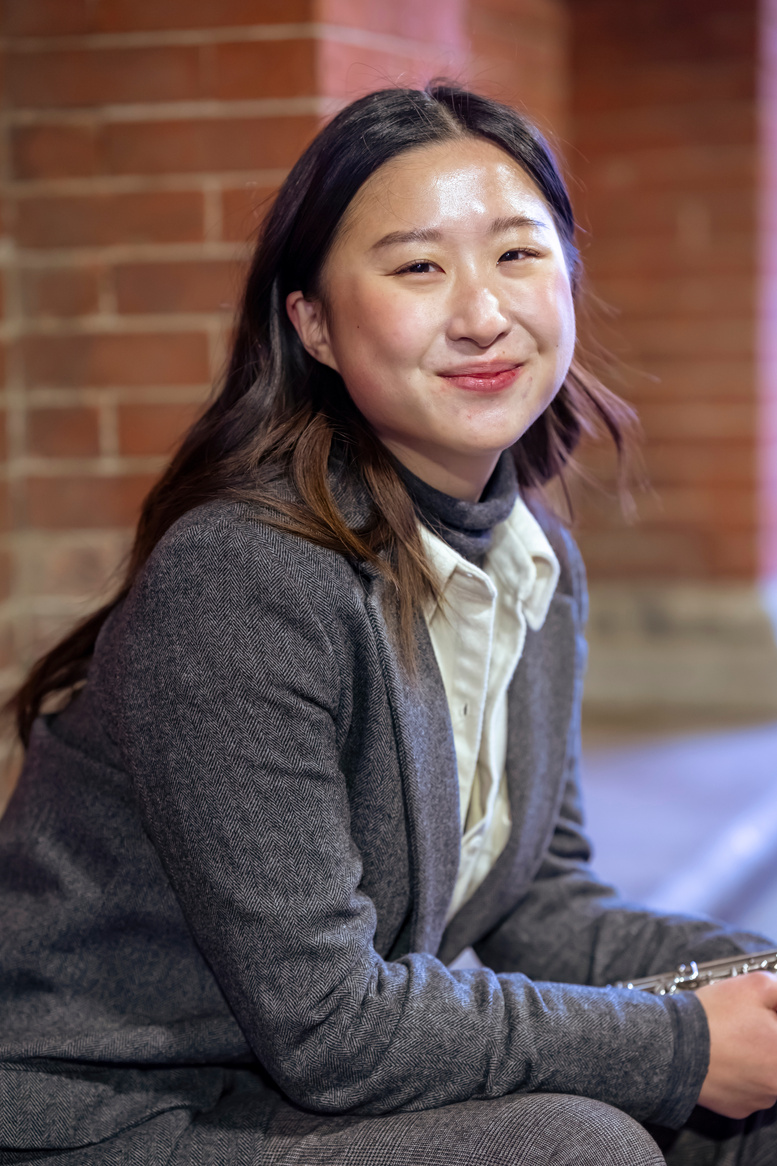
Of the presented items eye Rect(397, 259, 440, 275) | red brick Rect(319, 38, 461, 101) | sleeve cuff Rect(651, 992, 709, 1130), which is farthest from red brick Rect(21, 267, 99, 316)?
sleeve cuff Rect(651, 992, 709, 1130)

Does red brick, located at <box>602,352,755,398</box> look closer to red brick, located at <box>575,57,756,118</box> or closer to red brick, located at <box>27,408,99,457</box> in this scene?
red brick, located at <box>575,57,756,118</box>

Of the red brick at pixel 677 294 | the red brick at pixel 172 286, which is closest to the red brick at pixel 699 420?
the red brick at pixel 677 294

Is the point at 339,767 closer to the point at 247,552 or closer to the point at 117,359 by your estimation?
the point at 247,552

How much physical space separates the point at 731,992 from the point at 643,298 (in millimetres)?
2805

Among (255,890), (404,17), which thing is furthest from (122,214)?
(255,890)

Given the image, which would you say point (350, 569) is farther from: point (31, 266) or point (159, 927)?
point (31, 266)

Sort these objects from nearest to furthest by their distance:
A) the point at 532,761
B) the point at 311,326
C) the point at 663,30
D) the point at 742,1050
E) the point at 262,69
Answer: the point at 742,1050 → the point at 311,326 → the point at 532,761 → the point at 262,69 → the point at 663,30

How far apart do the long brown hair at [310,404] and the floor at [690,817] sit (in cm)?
134

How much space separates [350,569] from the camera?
1208 millimetres

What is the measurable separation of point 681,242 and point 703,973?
2728 mm

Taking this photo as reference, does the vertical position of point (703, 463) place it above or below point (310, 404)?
below

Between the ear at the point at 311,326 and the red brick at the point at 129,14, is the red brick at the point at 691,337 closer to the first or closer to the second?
the red brick at the point at 129,14

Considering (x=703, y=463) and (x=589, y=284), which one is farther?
(x=703, y=463)

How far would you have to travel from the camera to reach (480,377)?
1279mm
